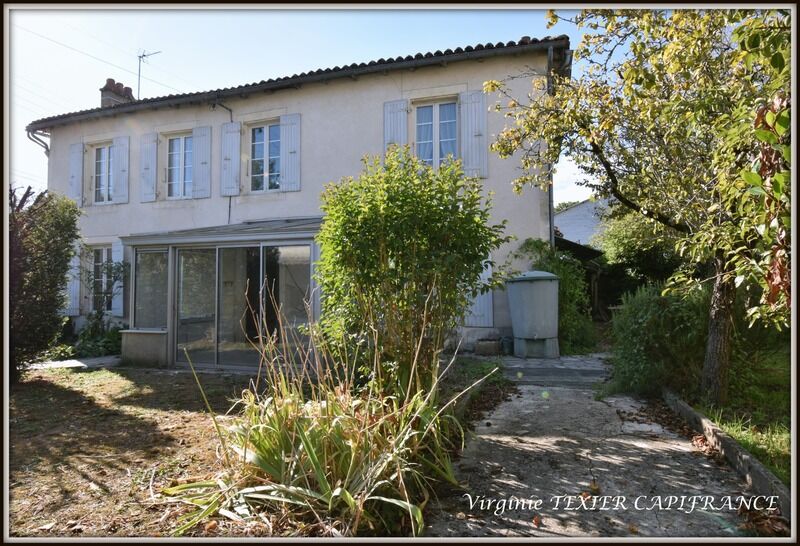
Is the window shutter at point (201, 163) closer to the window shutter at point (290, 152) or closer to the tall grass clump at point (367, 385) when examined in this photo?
the window shutter at point (290, 152)

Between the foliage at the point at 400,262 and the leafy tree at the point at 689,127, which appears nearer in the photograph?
the leafy tree at the point at 689,127

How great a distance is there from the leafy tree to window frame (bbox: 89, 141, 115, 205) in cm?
1141

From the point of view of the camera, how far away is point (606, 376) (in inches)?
279

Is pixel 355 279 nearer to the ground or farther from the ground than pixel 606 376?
farther from the ground

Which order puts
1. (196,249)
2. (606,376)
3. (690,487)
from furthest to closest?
(196,249) → (606,376) → (690,487)

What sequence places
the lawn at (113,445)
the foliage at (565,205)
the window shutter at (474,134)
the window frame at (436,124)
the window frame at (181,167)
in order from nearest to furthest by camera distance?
1. the lawn at (113,445)
2. the window shutter at (474,134)
3. the window frame at (436,124)
4. the window frame at (181,167)
5. the foliage at (565,205)

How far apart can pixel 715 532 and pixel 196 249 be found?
830 centimetres

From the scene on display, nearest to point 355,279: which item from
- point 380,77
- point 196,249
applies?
point 196,249

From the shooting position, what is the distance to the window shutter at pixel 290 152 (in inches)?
446

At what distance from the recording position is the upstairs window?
11.7 m

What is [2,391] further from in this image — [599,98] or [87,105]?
[87,105]

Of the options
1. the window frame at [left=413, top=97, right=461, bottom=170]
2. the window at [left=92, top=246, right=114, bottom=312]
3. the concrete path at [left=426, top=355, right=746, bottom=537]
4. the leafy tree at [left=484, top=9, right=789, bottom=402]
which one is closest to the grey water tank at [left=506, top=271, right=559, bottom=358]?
the leafy tree at [left=484, top=9, right=789, bottom=402]

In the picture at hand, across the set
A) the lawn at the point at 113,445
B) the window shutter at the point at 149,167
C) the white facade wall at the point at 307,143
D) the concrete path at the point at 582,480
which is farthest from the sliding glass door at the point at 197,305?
the concrete path at the point at 582,480

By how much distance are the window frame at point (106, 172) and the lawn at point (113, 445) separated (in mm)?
7099
